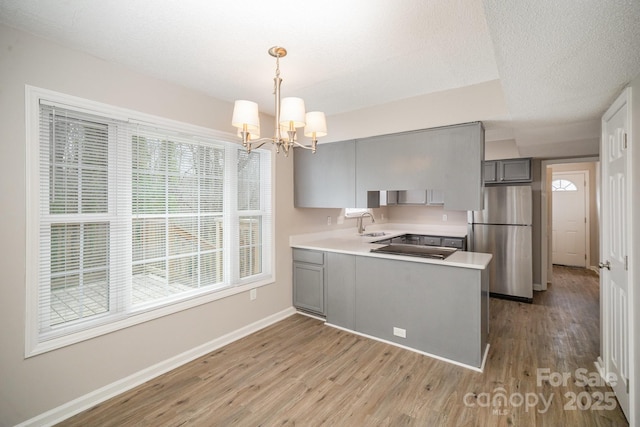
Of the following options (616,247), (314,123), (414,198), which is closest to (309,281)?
(314,123)

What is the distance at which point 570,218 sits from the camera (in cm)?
645

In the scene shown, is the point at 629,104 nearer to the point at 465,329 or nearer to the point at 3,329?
the point at 465,329

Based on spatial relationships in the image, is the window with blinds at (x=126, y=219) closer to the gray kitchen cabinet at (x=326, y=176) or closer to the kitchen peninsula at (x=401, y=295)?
the gray kitchen cabinet at (x=326, y=176)

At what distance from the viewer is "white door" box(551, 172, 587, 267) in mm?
6320

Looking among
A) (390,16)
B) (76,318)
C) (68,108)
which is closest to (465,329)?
(390,16)

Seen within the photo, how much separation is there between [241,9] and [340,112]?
1.97 m

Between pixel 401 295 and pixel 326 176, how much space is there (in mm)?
1660

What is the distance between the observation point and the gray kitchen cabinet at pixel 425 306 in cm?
262

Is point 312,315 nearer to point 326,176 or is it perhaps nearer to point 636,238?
point 326,176

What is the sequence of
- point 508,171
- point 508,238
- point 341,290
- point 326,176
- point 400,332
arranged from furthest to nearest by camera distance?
1. point 508,171
2. point 508,238
3. point 326,176
4. point 341,290
5. point 400,332

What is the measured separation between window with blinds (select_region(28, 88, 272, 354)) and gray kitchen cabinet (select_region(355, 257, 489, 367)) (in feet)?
4.64

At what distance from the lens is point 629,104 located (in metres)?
1.79

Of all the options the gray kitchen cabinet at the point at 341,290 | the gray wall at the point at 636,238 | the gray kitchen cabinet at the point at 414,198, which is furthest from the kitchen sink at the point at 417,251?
the gray kitchen cabinet at the point at 414,198

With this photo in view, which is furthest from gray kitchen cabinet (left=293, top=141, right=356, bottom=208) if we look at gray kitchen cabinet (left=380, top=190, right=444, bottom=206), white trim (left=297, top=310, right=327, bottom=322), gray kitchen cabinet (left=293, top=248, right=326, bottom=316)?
gray kitchen cabinet (left=380, top=190, right=444, bottom=206)
